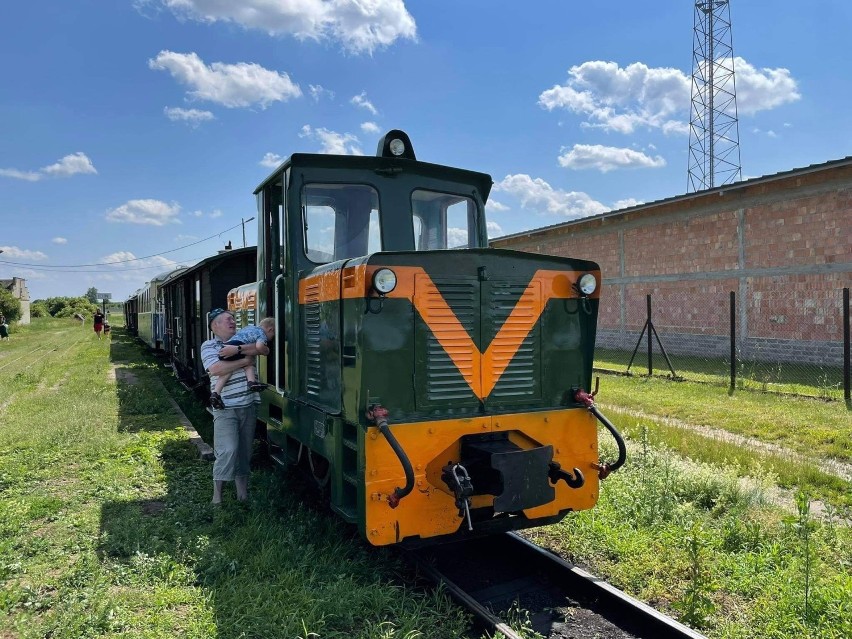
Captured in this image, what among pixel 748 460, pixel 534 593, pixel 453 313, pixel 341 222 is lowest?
pixel 534 593

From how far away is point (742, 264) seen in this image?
16531 millimetres

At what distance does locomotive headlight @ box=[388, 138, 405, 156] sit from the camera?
5258 mm

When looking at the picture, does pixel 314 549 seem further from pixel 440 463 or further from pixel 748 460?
pixel 748 460

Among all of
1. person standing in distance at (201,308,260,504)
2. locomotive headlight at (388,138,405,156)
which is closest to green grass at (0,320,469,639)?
person standing in distance at (201,308,260,504)

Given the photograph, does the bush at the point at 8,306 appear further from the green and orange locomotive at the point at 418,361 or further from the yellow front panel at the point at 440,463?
the yellow front panel at the point at 440,463

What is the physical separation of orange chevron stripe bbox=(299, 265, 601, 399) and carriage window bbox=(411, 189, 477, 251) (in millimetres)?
1131

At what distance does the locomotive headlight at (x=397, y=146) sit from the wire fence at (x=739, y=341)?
27.4 feet

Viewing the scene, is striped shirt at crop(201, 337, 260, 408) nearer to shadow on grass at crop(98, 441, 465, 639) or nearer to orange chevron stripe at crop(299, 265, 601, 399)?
shadow on grass at crop(98, 441, 465, 639)

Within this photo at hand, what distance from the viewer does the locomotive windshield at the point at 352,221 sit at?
5137 millimetres

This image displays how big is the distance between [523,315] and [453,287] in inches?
23.3

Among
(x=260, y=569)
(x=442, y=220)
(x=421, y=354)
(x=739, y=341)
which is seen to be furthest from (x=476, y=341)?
(x=739, y=341)

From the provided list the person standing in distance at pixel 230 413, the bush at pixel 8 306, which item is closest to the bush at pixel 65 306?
the bush at pixel 8 306

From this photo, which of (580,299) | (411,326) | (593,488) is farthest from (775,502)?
(411,326)

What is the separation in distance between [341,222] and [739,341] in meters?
14.4
